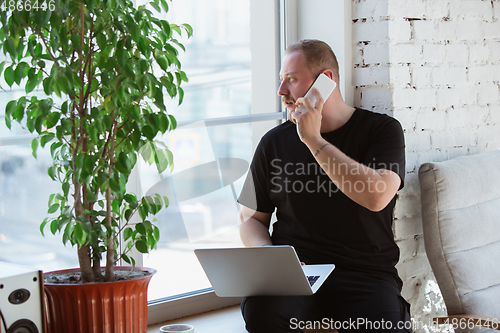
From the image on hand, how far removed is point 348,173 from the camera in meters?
1.55

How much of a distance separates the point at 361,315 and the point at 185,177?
30.0 inches

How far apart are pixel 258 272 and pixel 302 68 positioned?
2.39 feet

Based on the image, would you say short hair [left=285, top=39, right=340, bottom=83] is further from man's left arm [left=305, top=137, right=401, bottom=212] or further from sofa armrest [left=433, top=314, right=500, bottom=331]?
sofa armrest [left=433, top=314, right=500, bottom=331]

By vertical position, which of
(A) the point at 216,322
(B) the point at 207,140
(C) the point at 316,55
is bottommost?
(A) the point at 216,322

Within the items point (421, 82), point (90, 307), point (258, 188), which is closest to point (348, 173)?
point (258, 188)

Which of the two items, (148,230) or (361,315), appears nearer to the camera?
(148,230)

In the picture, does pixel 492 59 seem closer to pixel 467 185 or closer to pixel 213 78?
pixel 467 185

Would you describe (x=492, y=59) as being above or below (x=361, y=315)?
above

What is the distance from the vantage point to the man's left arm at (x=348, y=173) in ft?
5.12

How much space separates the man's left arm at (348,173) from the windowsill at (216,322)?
2.02ft

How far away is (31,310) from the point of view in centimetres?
118

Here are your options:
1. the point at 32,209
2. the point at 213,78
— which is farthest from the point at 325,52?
the point at 32,209

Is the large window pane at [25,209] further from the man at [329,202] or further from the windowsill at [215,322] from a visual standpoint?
the man at [329,202]

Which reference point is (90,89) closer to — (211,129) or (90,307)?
(90,307)
